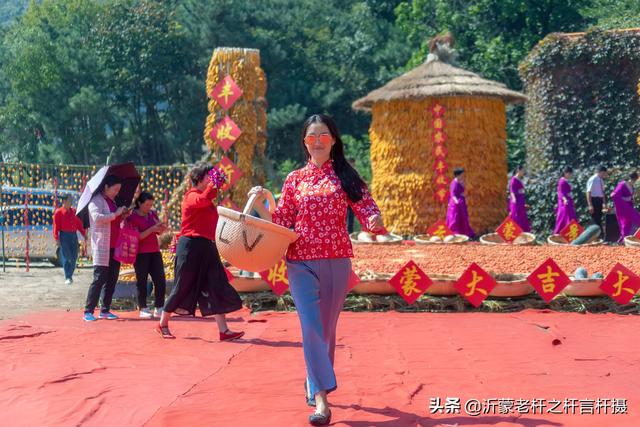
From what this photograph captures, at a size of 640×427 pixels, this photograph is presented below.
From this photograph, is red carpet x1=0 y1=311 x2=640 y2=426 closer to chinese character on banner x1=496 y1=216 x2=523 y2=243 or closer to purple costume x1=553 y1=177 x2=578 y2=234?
chinese character on banner x1=496 y1=216 x2=523 y2=243

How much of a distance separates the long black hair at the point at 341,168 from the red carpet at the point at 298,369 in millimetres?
1183

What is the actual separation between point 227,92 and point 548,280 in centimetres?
589

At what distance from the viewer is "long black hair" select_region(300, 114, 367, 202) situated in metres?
4.79

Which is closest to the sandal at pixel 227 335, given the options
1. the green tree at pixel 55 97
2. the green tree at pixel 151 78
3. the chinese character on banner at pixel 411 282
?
the chinese character on banner at pixel 411 282

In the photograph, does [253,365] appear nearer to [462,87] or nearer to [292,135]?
[462,87]

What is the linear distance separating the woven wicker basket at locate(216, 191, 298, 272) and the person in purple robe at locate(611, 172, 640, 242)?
11.8 metres

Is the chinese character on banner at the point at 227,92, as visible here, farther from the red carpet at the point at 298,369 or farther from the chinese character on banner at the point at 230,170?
the red carpet at the point at 298,369

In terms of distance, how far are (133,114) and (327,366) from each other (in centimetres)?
3352

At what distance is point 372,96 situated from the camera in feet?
58.5

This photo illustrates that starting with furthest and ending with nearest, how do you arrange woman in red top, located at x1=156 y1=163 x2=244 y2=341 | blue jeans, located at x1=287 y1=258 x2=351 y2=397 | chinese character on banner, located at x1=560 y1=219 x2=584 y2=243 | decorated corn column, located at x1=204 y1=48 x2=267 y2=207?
chinese character on banner, located at x1=560 y1=219 x2=584 y2=243
decorated corn column, located at x1=204 y1=48 x2=267 y2=207
woman in red top, located at x1=156 y1=163 x2=244 y2=341
blue jeans, located at x1=287 y1=258 x2=351 y2=397

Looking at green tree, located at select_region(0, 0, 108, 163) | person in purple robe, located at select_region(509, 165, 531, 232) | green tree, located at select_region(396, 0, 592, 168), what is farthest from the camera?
green tree, located at select_region(0, 0, 108, 163)

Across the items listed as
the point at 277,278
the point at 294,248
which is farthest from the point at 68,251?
the point at 294,248

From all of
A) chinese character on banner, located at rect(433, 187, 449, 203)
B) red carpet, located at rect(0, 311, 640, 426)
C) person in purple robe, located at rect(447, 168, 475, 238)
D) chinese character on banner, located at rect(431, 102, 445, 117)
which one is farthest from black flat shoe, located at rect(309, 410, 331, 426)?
chinese character on banner, located at rect(431, 102, 445, 117)

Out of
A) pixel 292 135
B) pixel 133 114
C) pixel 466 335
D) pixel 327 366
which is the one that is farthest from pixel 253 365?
pixel 133 114
